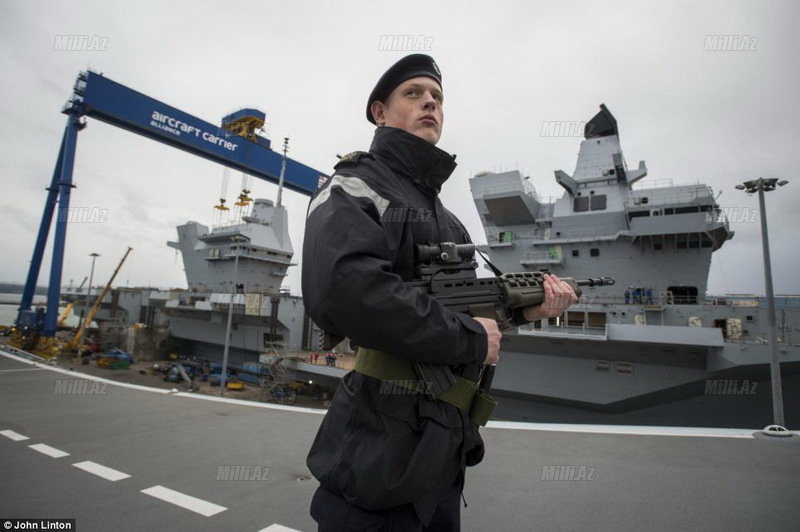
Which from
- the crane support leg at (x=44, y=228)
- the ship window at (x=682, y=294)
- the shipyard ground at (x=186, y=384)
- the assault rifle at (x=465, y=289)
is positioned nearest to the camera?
the assault rifle at (x=465, y=289)

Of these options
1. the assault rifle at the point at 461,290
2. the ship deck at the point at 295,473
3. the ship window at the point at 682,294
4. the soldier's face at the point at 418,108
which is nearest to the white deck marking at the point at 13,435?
the ship deck at the point at 295,473

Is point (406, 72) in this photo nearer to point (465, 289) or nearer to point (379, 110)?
point (379, 110)

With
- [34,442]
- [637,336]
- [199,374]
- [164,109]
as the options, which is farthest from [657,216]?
[164,109]

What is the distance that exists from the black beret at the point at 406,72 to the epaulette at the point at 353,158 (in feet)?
1.40

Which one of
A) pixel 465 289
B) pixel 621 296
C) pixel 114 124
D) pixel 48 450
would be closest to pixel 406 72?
pixel 465 289

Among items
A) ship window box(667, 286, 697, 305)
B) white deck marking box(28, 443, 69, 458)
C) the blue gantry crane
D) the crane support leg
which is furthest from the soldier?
the crane support leg

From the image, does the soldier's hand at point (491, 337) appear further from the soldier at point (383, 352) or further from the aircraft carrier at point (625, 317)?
the aircraft carrier at point (625, 317)

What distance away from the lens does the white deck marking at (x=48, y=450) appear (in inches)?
102

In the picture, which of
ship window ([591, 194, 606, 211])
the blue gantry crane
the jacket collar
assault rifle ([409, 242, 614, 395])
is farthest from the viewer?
the blue gantry crane

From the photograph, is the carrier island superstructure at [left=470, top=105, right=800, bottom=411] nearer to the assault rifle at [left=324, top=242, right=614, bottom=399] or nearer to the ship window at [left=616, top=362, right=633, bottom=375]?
the ship window at [left=616, top=362, right=633, bottom=375]

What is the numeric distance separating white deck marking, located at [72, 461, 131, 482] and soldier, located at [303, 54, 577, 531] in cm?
209

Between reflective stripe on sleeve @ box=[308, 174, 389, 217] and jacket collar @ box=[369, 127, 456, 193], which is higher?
jacket collar @ box=[369, 127, 456, 193]

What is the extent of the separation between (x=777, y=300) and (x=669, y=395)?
431 cm

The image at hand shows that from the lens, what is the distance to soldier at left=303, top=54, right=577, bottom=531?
935mm
